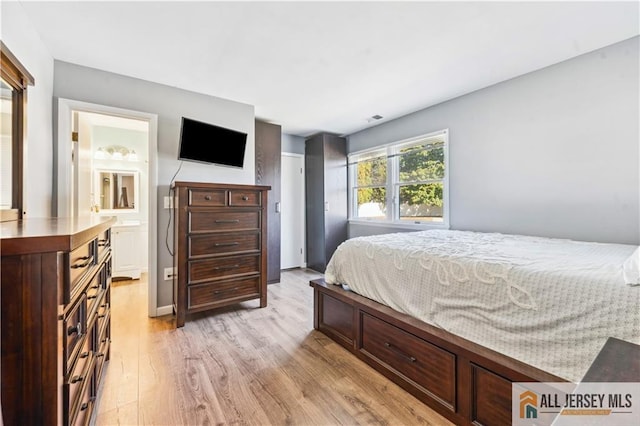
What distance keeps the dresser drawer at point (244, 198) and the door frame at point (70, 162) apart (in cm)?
79

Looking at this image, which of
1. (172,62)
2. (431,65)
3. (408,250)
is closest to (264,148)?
(172,62)

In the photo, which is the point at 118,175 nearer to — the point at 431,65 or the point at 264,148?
the point at 264,148

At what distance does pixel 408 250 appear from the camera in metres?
1.83

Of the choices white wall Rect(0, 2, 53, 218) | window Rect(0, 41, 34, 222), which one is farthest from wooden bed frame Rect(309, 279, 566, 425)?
white wall Rect(0, 2, 53, 218)

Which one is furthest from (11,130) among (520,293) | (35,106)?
(520,293)

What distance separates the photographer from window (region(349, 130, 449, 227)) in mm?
3418

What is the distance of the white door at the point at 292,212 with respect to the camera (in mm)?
4668

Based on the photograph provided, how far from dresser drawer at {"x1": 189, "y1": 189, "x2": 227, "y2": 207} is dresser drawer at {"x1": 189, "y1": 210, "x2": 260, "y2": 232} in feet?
0.26

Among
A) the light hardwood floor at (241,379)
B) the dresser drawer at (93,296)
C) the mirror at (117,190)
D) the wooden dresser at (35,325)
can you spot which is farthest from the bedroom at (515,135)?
the mirror at (117,190)

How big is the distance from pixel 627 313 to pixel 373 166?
359cm

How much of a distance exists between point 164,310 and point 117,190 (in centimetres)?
250

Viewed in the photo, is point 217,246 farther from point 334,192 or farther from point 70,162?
point 334,192

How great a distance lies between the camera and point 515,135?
270 centimetres

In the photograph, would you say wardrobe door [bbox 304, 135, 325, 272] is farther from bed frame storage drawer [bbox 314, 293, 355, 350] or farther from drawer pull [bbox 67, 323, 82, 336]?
drawer pull [bbox 67, 323, 82, 336]
